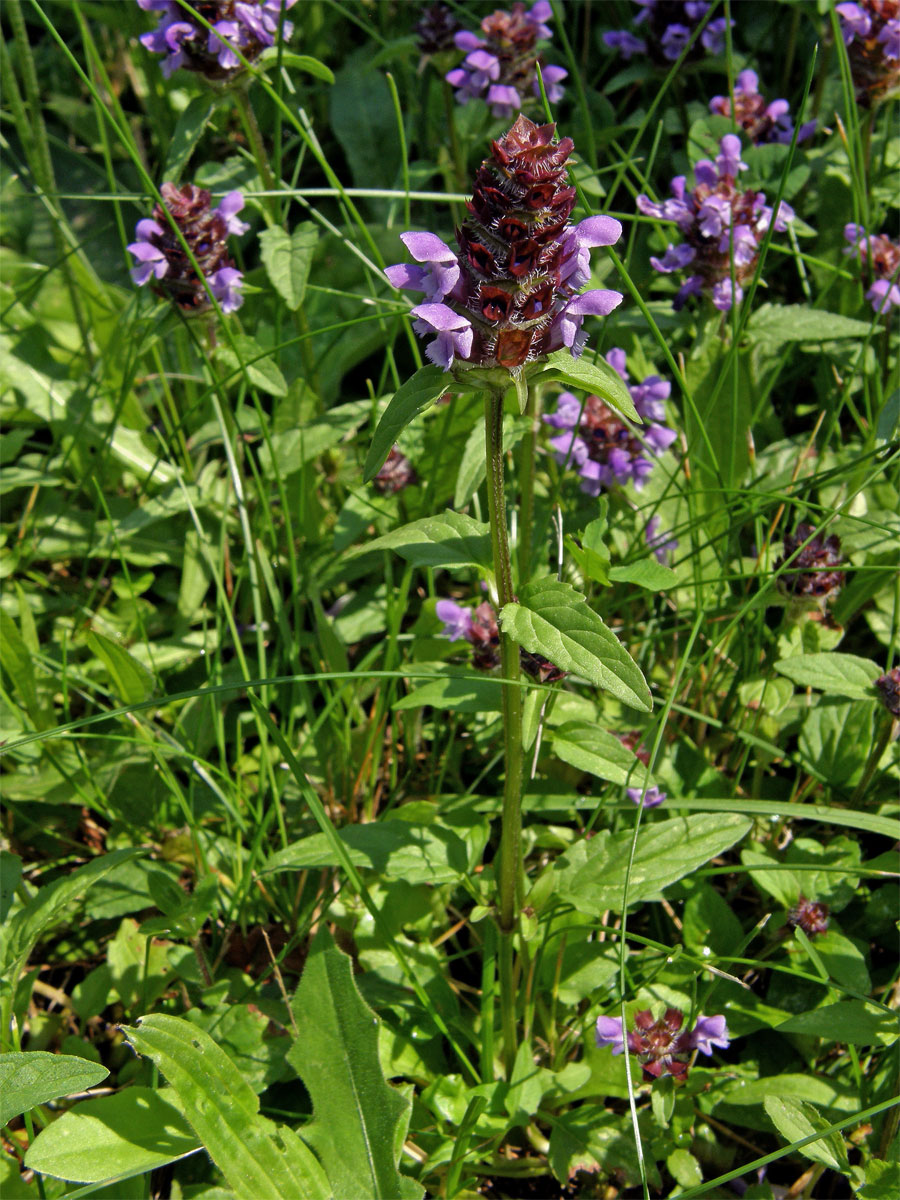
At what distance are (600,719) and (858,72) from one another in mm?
2207

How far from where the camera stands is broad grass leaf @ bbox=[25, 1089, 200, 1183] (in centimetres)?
163

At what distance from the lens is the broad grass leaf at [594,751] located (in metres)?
1.93

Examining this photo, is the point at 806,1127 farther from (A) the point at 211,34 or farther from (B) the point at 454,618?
(A) the point at 211,34

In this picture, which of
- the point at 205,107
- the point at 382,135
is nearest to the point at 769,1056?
the point at 205,107

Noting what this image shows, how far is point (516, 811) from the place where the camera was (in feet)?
5.76

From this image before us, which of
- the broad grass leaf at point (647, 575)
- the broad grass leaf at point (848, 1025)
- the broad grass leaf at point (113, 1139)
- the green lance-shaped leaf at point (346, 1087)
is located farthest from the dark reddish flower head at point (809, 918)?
the broad grass leaf at point (113, 1139)

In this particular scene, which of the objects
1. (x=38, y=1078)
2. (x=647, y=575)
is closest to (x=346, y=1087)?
(x=38, y=1078)

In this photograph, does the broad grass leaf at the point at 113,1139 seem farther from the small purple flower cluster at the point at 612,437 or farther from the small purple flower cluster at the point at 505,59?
the small purple flower cluster at the point at 505,59

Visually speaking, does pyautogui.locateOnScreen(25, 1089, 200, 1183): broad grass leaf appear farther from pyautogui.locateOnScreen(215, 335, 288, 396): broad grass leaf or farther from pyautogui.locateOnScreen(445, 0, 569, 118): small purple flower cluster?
pyautogui.locateOnScreen(445, 0, 569, 118): small purple flower cluster

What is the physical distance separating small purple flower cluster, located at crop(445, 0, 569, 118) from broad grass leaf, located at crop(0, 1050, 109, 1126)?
117 inches

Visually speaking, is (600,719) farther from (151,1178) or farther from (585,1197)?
(151,1178)

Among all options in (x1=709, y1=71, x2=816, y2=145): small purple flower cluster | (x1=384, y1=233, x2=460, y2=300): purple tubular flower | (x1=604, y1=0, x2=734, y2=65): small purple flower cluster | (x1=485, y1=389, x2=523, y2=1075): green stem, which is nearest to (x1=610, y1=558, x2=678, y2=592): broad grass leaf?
(x1=485, y1=389, x2=523, y2=1075): green stem

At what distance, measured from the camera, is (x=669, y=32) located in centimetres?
346

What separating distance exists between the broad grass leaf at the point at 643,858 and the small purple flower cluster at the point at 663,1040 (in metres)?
0.24
